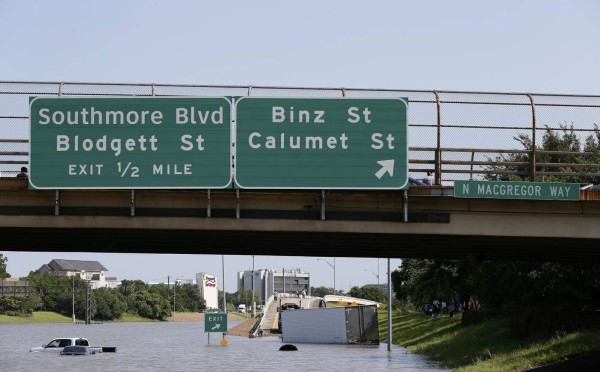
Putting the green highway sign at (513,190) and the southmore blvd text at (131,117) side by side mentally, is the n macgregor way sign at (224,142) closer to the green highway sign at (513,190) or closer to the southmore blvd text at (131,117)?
the southmore blvd text at (131,117)

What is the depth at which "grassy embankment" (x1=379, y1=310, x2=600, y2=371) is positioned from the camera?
44.2 m

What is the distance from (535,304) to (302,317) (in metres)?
49.1

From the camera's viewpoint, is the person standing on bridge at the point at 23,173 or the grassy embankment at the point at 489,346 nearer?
the person standing on bridge at the point at 23,173

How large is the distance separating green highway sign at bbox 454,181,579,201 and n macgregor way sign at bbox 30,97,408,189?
1767 mm

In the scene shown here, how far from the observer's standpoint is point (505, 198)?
96.5 ft

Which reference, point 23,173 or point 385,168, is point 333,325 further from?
point 385,168

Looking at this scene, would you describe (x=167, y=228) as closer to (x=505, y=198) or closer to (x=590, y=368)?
(x=505, y=198)

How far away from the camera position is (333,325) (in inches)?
3957

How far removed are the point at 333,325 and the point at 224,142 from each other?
72882mm

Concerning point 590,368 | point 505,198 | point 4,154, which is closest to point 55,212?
point 4,154

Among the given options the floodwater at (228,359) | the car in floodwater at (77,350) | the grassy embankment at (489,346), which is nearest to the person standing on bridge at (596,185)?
the grassy embankment at (489,346)

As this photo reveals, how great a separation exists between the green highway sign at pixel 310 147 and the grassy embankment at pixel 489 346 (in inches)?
682

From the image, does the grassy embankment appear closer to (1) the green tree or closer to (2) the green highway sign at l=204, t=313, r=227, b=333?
(1) the green tree

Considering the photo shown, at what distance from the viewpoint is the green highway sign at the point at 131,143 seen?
95.2ft
